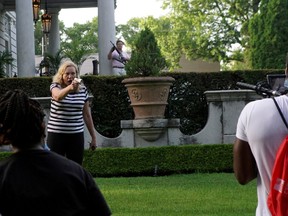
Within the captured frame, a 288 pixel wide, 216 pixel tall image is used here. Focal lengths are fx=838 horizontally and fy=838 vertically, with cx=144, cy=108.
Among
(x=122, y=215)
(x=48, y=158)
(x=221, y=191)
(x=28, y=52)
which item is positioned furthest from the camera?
(x=28, y=52)

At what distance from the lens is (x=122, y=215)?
879 centimetres

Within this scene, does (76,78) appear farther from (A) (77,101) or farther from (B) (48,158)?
(B) (48,158)

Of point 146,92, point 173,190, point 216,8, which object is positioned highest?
point 216,8

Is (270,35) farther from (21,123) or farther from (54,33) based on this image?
(21,123)

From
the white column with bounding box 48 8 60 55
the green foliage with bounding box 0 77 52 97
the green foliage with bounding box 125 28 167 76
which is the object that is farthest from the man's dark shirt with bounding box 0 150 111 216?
the white column with bounding box 48 8 60 55

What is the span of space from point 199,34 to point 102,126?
3597 cm

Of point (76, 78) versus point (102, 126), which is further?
point (102, 126)

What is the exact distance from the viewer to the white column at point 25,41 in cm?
2450

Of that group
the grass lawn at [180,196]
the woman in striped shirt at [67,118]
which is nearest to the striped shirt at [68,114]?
the woman in striped shirt at [67,118]

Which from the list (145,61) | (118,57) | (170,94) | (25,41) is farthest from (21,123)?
(25,41)

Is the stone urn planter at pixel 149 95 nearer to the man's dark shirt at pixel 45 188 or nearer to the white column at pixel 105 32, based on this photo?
the white column at pixel 105 32

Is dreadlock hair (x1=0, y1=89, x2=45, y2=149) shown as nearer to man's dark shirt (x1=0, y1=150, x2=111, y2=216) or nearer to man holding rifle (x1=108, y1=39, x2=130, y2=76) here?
man's dark shirt (x1=0, y1=150, x2=111, y2=216)

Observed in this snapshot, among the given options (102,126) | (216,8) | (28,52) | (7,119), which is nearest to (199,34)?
(216,8)

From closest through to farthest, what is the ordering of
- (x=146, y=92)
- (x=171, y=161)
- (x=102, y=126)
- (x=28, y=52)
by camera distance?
(x=171, y=161) → (x=146, y=92) → (x=102, y=126) → (x=28, y=52)
